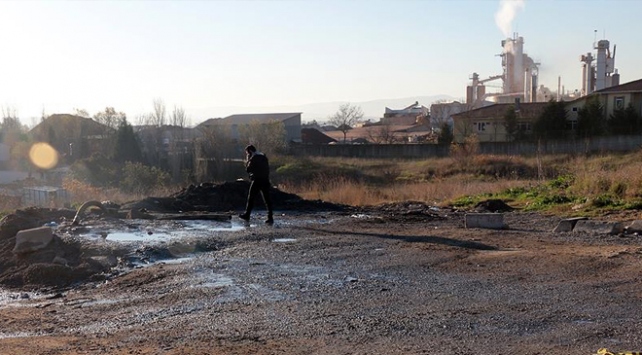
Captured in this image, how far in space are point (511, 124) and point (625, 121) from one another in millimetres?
9396

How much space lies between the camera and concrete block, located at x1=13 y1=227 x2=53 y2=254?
1020cm

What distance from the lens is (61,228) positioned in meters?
12.9

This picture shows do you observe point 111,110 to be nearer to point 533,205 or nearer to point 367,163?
point 367,163

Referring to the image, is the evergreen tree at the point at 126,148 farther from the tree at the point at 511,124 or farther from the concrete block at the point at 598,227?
the concrete block at the point at 598,227

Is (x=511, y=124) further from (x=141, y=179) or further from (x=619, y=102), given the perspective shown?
(x=141, y=179)

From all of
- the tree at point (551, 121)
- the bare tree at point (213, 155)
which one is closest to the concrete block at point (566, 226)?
the bare tree at point (213, 155)

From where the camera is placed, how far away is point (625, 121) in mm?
51719

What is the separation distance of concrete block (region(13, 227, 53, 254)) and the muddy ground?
173 millimetres

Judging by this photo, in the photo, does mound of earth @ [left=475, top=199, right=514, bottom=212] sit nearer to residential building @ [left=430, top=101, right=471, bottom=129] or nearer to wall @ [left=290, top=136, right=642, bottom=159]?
wall @ [left=290, top=136, right=642, bottom=159]

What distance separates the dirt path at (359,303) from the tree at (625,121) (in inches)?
1744

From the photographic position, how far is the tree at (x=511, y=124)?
57.8 m

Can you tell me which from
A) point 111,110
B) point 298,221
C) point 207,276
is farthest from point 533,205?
point 111,110

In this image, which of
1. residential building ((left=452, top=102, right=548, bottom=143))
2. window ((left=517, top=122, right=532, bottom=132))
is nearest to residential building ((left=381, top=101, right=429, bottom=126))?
residential building ((left=452, top=102, right=548, bottom=143))

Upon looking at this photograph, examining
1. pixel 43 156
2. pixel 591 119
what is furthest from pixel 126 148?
pixel 591 119
